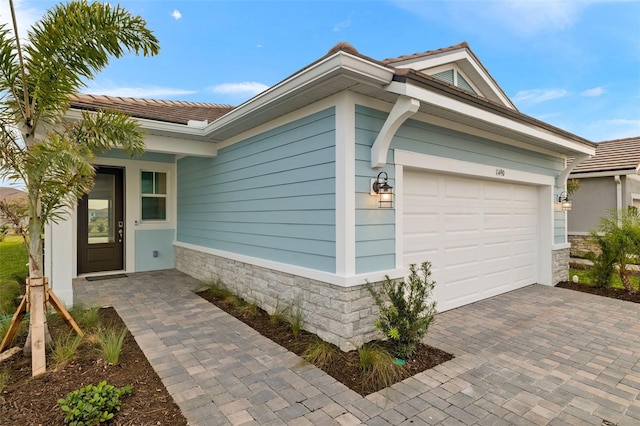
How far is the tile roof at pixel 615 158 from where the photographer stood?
953 cm

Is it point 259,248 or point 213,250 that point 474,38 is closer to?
point 259,248

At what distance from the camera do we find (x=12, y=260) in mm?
8750

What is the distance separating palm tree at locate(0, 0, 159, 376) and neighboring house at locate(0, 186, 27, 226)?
0.71ft

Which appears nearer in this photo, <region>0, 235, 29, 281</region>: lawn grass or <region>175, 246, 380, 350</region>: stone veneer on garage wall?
<region>175, 246, 380, 350</region>: stone veneer on garage wall

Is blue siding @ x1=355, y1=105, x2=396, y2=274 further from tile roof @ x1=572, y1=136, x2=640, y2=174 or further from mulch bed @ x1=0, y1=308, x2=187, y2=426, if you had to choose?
tile roof @ x1=572, y1=136, x2=640, y2=174

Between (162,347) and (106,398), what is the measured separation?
123cm

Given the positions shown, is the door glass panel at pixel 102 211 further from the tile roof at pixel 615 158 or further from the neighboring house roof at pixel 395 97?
the tile roof at pixel 615 158

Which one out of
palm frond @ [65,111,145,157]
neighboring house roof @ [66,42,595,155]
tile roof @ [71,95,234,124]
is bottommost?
palm frond @ [65,111,145,157]

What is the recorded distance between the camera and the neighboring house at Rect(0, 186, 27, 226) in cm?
331

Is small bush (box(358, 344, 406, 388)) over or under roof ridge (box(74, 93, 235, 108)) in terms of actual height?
under

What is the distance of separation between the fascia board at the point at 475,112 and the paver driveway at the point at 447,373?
8.88ft

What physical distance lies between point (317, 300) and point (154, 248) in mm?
5508

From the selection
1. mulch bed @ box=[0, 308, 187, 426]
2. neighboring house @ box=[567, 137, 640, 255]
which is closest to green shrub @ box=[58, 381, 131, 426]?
mulch bed @ box=[0, 308, 187, 426]

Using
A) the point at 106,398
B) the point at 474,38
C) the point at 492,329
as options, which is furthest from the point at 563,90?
the point at 106,398
